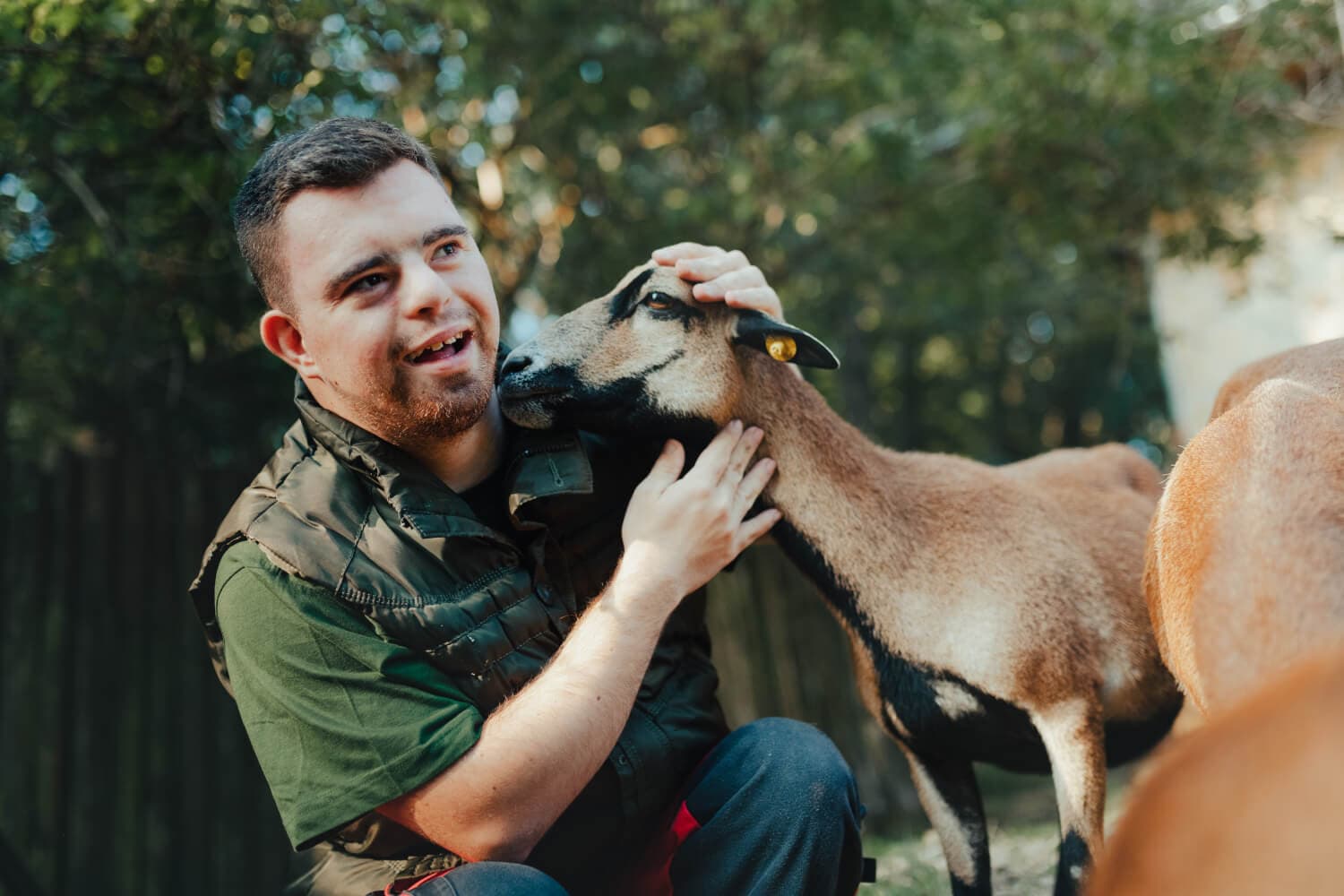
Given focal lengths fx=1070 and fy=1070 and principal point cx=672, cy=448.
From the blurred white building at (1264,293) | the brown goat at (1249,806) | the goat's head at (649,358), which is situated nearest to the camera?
the brown goat at (1249,806)

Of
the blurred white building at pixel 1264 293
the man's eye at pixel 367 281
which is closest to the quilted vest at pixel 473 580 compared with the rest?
the man's eye at pixel 367 281

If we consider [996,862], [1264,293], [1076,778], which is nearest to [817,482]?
[1076,778]

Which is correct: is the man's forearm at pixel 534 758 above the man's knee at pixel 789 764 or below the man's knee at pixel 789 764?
above

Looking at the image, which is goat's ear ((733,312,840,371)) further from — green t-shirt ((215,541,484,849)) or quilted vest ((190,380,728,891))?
green t-shirt ((215,541,484,849))

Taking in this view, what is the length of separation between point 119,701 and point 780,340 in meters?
4.63

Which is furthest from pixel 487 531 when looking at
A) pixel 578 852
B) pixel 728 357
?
pixel 728 357

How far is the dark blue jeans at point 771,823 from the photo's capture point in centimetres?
276

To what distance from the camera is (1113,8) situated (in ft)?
24.5

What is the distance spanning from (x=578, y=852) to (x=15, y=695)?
440 cm

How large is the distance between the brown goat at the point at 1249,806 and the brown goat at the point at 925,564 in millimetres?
1877

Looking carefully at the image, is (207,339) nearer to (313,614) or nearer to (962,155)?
(313,614)

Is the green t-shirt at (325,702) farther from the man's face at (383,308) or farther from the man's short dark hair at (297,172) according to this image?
the man's short dark hair at (297,172)

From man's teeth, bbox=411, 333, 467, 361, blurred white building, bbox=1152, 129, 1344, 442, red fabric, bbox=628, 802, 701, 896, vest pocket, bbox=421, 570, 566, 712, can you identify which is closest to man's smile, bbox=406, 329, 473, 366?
man's teeth, bbox=411, 333, 467, 361

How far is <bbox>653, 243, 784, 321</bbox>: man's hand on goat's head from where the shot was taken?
3527mm
